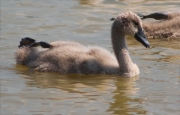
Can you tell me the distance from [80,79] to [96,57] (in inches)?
18.7

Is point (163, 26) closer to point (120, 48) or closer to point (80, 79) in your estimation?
point (120, 48)

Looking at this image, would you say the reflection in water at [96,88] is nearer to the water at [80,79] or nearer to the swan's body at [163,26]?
the water at [80,79]

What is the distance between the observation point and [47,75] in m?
10.5

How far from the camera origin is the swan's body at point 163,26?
13625 millimetres

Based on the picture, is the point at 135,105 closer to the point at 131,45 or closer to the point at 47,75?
the point at 47,75

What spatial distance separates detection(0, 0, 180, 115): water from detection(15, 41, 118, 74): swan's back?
12 cm

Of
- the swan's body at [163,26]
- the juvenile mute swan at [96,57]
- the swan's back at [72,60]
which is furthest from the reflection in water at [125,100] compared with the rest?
the swan's body at [163,26]

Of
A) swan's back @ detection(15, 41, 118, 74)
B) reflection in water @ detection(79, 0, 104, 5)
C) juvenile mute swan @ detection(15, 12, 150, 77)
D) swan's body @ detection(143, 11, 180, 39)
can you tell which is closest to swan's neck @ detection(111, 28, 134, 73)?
juvenile mute swan @ detection(15, 12, 150, 77)

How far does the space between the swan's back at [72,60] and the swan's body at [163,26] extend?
117 inches

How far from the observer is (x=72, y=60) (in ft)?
34.5

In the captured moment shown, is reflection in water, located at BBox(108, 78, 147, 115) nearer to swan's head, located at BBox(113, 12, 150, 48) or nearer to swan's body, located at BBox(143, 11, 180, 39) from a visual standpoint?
swan's head, located at BBox(113, 12, 150, 48)

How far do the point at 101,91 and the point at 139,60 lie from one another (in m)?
2.12

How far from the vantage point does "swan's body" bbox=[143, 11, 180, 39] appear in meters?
13.6

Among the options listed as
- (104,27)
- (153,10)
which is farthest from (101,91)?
(153,10)
